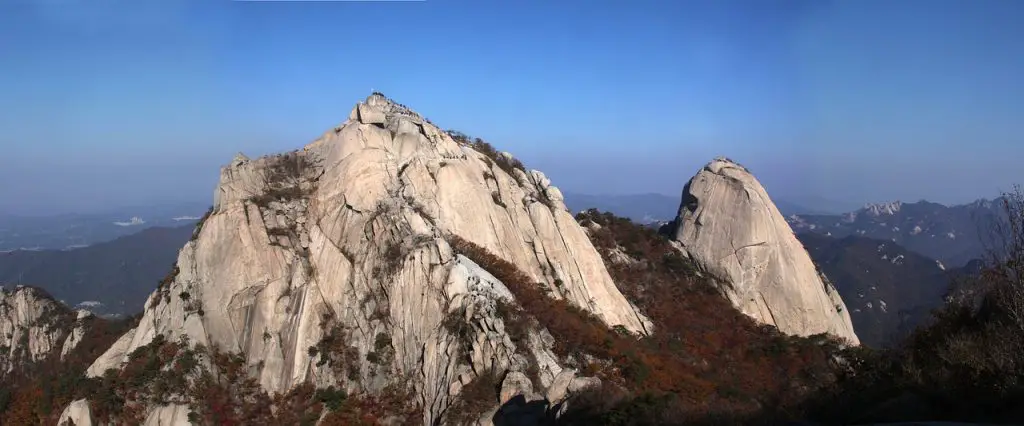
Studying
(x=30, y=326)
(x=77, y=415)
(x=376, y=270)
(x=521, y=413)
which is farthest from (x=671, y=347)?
(x=30, y=326)

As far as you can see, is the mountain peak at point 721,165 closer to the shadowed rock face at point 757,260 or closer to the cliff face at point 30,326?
the shadowed rock face at point 757,260

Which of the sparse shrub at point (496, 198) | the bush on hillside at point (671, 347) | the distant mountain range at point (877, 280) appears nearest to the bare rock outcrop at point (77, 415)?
the bush on hillside at point (671, 347)

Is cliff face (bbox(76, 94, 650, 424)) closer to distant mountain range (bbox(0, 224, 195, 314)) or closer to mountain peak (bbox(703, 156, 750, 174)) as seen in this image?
mountain peak (bbox(703, 156, 750, 174))

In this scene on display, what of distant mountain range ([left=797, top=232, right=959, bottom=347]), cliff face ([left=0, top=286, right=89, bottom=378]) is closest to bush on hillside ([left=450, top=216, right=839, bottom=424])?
cliff face ([left=0, top=286, right=89, bottom=378])

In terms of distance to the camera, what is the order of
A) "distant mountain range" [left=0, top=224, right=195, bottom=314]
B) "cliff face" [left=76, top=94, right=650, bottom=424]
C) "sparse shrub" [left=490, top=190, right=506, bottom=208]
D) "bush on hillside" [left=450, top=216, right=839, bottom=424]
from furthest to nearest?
"distant mountain range" [left=0, top=224, right=195, bottom=314] < "sparse shrub" [left=490, top=190, right=506, bottom=208] < "cliff face" [left=76, top=94, right=650, bottom=424] < "bush on hillside" [left=450, top=216, right=839, bottom=424]

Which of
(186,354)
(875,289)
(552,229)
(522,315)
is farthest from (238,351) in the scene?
(875,289)

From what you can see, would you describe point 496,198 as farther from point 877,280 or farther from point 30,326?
point 877,280

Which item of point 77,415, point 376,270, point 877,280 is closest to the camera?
point 77,415
